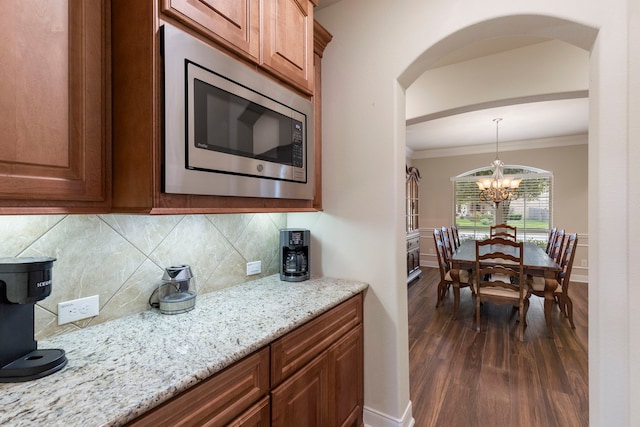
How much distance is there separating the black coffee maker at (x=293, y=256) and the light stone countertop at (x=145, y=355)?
0.92ft

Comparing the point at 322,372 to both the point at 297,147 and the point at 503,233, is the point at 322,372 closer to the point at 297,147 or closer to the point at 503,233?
the point at 297,147

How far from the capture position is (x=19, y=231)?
950 millimetres

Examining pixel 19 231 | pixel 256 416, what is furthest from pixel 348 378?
pixel 19 231

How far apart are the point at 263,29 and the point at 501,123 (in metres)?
4.52

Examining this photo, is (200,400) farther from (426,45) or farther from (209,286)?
(426,45)

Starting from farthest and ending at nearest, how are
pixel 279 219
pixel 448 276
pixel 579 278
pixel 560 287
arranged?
pixel 579 278, pixel 448 276, pixel 560 287, pixel 279 219

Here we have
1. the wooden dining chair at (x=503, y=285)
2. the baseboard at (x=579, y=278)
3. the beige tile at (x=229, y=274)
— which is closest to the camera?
the beige tile at (x=229, y=274)

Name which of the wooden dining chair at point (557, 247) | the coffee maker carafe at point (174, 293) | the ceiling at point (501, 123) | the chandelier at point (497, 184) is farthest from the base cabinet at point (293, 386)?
the chandelier at point (497, 184)

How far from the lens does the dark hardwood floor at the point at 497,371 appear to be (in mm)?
1928

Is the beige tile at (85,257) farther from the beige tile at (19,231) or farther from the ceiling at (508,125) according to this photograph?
the ceiling at (508,125)

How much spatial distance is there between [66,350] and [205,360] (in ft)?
1.55

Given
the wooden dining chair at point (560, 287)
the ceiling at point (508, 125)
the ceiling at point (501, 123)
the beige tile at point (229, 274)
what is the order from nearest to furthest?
the beige tile at point (229, 274)
the ceiling at point (501, 123)
the wooden dining chair at point (560, 287)
the ceiling at point (508, 125)

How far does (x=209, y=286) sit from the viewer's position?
1.56 meters

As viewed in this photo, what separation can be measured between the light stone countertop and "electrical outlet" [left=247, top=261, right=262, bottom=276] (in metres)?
0.30
